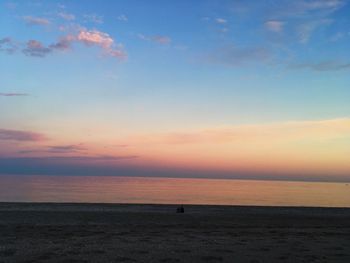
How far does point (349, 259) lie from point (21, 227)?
15.2 meters

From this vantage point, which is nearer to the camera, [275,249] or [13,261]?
[13,261]

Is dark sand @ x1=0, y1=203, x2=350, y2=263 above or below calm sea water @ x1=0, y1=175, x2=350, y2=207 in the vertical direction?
above

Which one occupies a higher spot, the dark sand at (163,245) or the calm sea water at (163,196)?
the dark sand at (163,245)

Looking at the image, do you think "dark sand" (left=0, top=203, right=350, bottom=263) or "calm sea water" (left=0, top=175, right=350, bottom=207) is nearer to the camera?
"dark sand" (left=0, top=203, right=350, bottom=263)

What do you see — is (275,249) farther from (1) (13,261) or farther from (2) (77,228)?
(2) (77,228)

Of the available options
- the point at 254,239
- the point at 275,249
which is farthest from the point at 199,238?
the point at 275,249

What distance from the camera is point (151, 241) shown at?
17.4 metres

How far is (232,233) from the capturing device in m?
21.0

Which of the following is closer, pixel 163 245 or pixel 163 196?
pixel 163 245

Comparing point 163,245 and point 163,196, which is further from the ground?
point 163,245

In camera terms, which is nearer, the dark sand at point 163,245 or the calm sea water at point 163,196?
the dark sand at point 163,245

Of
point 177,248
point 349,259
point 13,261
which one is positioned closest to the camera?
point 13,261

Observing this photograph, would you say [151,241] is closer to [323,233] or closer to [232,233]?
[232,233]

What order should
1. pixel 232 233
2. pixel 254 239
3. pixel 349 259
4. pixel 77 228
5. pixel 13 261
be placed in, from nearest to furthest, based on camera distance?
pixel 13 261, pixel 349 259, pixel 254 239, pixel 232 233, pixel 77 228
